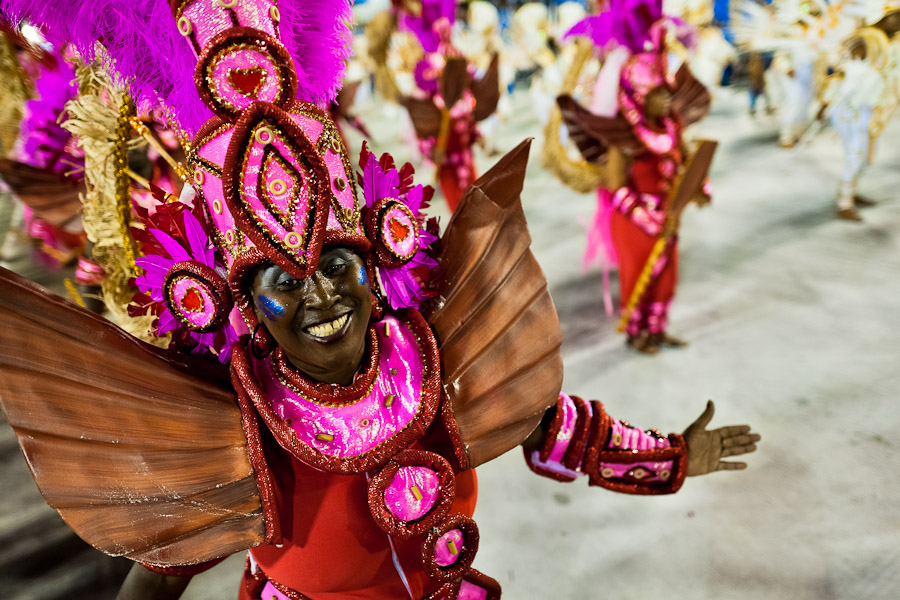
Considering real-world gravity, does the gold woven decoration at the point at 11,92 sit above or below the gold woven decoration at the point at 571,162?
above

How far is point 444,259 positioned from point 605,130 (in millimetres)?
2068

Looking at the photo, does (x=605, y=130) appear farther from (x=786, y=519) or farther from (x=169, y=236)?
(x=169, y=236)

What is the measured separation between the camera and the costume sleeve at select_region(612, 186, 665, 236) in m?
3.08

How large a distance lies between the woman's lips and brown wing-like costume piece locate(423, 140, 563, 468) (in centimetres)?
23

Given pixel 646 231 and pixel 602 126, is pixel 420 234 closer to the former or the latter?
pixel 602 126

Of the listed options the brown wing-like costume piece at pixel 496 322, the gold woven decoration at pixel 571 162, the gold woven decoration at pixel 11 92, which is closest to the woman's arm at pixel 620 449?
the brown wing-like costume piece at pixel 496 322

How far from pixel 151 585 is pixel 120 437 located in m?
0.44

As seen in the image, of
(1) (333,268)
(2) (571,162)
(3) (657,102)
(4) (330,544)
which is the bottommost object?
(2) (571,162)

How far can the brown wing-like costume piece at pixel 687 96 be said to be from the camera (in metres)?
2.99

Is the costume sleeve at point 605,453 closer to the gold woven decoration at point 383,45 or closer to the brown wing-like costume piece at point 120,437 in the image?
the brown wing-like costume piece at point 120,437

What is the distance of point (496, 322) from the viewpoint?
1161 mm

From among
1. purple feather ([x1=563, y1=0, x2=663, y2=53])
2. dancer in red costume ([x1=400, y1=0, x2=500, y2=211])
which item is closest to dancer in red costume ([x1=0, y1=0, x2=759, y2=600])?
purple feather ([x1=563, y1=0, x2=663, y2=53])

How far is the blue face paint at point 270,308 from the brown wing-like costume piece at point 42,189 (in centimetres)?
208

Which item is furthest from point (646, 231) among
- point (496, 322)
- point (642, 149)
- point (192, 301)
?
point (192, 301)
